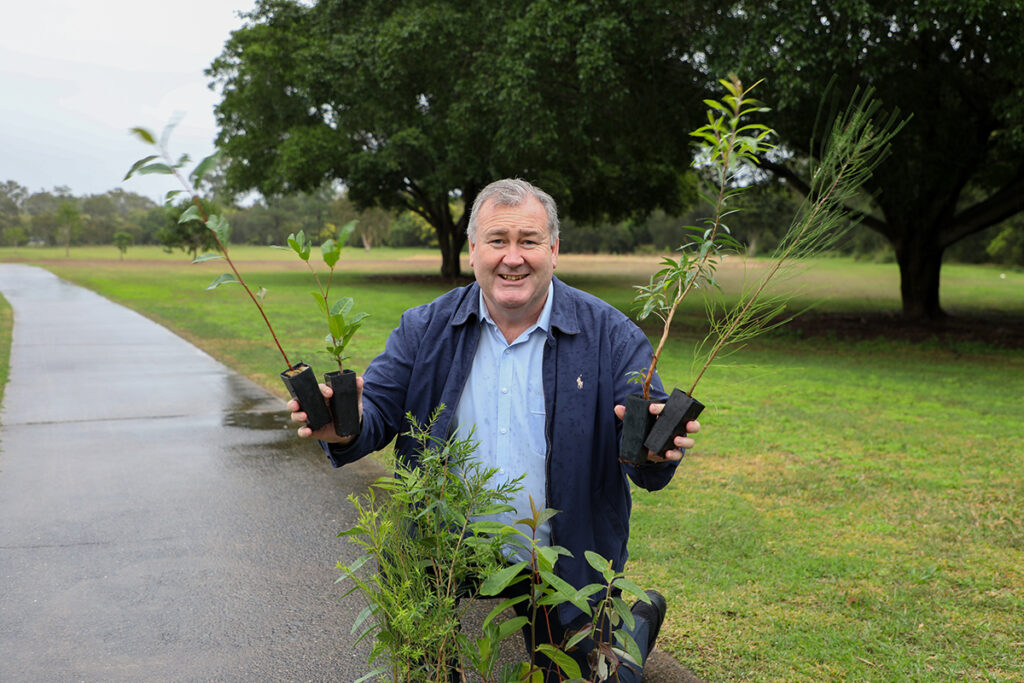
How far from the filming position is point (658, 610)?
3.03 metres

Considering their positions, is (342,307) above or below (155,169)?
below

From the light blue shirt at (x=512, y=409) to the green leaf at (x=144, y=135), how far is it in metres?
1.30

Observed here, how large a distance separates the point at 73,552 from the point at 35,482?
166 cm

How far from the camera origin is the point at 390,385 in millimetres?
2818

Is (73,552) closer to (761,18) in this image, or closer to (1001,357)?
(761,18)

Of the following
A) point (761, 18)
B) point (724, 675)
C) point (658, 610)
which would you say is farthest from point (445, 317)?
point (761, 18)

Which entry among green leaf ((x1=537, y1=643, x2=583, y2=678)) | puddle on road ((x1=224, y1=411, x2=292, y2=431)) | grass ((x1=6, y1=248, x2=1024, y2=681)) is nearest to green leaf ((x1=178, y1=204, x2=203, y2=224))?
green leaf ((x1=537, y1=643, x2=583, y2=678))

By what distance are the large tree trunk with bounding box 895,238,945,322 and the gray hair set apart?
1845 centimetres

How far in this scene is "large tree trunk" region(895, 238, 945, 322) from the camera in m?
18.8

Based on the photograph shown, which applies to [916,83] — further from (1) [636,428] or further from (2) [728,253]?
(1) [636,428]

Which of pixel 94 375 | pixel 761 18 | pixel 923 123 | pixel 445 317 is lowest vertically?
pixel 94 375

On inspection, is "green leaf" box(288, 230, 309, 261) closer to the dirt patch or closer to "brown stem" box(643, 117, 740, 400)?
"brown stem" box(643, 117, 740, 400)

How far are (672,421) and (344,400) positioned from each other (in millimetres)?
912

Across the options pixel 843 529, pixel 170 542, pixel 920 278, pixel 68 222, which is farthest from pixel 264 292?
pixel 68 222
